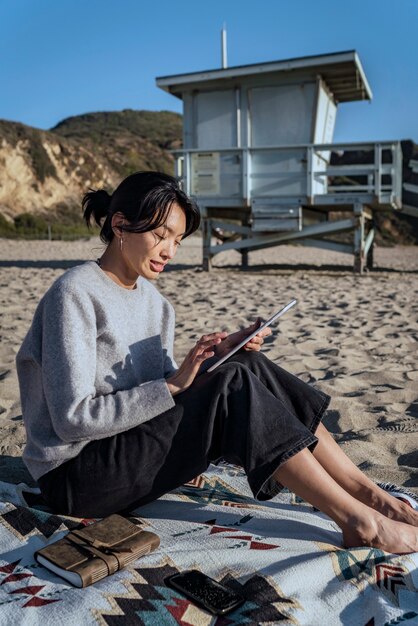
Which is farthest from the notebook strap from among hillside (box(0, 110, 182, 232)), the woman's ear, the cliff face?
the cliff face

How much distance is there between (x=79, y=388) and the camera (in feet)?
6.06

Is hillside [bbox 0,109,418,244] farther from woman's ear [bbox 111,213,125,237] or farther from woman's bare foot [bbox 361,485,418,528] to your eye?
woman's bare foot [bbox 361,485,418,528]

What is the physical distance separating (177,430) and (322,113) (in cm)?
1110

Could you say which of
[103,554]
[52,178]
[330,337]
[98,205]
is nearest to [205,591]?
[103,554]

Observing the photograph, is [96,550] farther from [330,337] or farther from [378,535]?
[330,337]

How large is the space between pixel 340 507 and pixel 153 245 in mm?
1013

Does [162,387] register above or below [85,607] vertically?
above

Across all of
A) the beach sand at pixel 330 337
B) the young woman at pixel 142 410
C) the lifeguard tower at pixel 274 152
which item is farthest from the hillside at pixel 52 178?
the young woman at pixel 142 410

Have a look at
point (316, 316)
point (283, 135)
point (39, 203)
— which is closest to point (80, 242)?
point (39, 203)

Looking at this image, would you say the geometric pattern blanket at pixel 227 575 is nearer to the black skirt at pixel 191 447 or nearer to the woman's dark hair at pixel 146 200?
the black skirt at pixel 191 447

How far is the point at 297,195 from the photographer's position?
1136cm

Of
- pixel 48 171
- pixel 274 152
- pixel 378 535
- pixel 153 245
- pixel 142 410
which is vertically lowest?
pixel 378 535

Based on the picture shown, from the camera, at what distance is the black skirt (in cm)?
189

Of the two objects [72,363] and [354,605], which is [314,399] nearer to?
[354,605]
